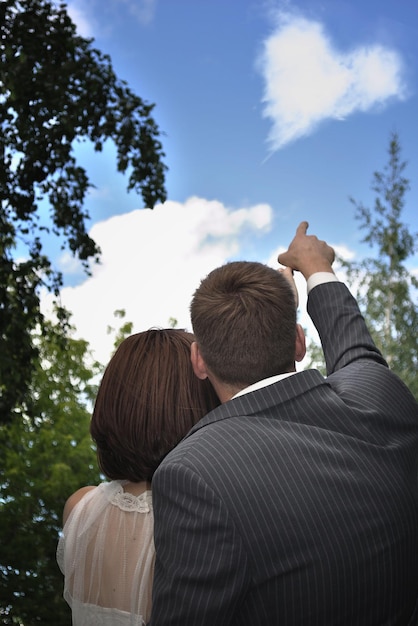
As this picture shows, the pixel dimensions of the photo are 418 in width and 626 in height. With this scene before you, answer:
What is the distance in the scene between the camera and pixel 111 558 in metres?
1.97

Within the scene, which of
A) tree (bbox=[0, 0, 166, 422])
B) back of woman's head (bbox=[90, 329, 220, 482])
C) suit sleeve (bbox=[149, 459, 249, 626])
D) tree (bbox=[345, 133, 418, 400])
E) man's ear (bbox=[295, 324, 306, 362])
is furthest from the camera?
tree (bbox=[345, 133, 418, 400])

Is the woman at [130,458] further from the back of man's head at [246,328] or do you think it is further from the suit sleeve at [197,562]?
the suit sleeve at [197,562]

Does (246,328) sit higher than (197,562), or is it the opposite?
(246,328)

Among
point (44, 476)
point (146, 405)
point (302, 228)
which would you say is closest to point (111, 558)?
point (146, 405)

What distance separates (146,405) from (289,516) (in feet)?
2.10

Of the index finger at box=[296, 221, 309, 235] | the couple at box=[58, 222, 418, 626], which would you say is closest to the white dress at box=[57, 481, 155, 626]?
the couple at box=[58, 222, 418, 626]

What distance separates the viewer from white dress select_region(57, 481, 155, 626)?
1.92 metres

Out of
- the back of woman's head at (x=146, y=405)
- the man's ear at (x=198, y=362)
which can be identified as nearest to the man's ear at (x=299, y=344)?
the man's ear at (x=198, y=362)

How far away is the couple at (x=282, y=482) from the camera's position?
1.32 meters

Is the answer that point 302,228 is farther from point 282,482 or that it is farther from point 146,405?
point 282,482

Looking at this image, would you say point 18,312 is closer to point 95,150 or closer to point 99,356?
point 95,150

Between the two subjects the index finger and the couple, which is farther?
the index finger

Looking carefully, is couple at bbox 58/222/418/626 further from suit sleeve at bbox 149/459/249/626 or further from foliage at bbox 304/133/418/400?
foliage at bbox 304/133/418/400

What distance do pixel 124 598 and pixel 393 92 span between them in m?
49.4
